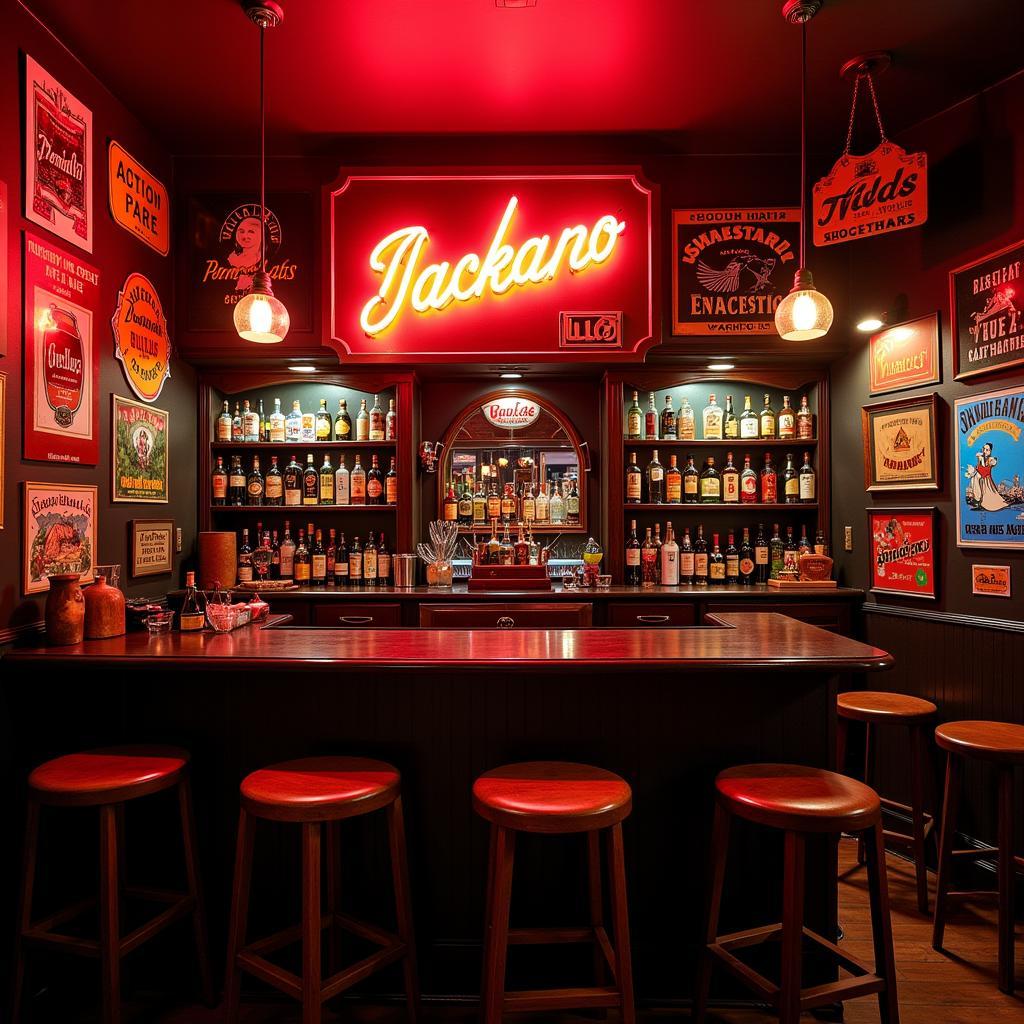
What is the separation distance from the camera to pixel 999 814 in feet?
7.52

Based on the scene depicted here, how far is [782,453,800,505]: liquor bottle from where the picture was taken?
14.0ft

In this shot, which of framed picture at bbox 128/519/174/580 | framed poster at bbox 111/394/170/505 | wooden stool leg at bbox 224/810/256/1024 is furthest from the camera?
framed picture at bbox 128/519/174/580

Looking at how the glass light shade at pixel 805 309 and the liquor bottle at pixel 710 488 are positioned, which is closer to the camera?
the glass light shade at pixel 805 309

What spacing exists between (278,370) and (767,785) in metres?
3.54

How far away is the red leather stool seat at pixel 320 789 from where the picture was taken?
1.72 meters

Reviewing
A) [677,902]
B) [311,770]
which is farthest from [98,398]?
[677,902]

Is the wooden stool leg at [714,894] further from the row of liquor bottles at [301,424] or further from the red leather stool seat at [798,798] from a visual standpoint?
the row of liquor bottles at [301,424]

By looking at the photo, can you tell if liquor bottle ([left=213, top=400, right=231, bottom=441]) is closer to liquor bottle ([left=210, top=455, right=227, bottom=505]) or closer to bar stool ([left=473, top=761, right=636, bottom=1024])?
liquor bottle ([left=210, top=455, right=227, bottom=505])

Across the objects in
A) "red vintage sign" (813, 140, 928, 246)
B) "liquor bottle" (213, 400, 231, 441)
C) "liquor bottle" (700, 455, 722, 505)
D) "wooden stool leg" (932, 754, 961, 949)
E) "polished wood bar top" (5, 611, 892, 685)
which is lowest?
"wooden stool leg" (932, 754, 961, 949)

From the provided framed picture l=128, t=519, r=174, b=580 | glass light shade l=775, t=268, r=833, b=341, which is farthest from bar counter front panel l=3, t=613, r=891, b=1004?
glass light shade l=775, t=268, r=833, b=341

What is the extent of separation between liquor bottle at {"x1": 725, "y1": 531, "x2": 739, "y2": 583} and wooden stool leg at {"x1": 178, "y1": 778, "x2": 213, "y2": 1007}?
10.7 feet

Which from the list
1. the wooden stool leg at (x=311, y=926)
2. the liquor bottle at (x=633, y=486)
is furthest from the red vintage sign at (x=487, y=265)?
the wooden stool leg at (x=311, y=926)

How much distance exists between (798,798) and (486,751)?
92 cm

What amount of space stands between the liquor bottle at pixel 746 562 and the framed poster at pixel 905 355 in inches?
44.1
